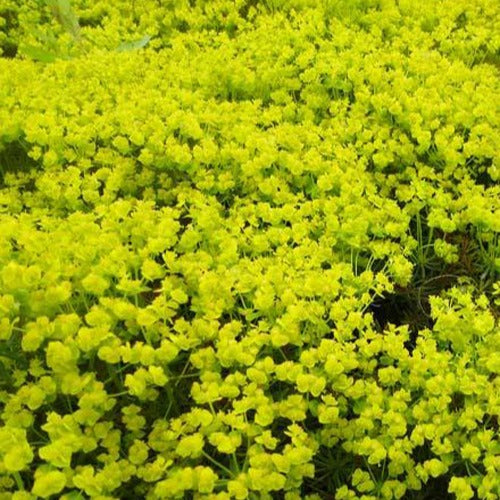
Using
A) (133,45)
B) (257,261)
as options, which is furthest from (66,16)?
(257,261)

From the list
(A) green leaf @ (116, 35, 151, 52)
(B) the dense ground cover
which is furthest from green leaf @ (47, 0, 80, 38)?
(A) green leaf @ (116, 35, 151, 52)

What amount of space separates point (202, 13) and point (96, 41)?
69 centimetres

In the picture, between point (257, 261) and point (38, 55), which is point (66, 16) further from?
point (257, 261)

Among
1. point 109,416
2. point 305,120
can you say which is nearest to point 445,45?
point 305,120

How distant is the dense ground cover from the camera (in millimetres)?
1887

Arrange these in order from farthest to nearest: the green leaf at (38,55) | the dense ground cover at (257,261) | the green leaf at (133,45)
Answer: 1. the green leaf at (133,45)
2. the green leaf at (38,55)
3. the dense ground cover at (257,261)

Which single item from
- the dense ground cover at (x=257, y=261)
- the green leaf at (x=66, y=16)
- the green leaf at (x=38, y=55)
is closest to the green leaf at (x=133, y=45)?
the dense ground cover at (x=257, y=261)

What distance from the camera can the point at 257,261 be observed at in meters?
2.32

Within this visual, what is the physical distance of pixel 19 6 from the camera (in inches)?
176

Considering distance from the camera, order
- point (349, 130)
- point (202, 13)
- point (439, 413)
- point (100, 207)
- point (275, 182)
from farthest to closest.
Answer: point (202, 13), point (349, 130), point (275, 182), point (100, 207), point (439, 413)

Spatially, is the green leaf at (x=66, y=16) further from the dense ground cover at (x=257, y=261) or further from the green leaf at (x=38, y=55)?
the green leaf at (x=38, y=55)

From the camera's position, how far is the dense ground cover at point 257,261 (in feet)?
6.19

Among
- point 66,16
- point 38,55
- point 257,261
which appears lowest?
point 257,261

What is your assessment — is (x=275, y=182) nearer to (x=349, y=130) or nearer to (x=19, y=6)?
(x=349, y=130)
